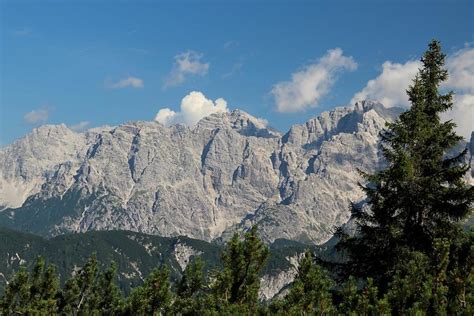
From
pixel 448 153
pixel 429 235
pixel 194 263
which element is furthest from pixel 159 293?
pixel 448 153

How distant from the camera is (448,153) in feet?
112

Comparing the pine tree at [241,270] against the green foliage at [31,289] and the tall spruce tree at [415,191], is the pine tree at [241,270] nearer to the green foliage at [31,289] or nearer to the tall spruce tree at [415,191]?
the tall spruce tree at [415,191]

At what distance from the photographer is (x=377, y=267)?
31.4m

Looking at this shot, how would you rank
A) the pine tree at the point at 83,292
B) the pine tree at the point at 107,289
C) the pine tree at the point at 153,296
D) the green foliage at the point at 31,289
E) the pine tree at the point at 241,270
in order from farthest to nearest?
1. the pine tree at the point at 107,289
2. the pine tree at the point at 83,292
3. the green foliage at the point at 31,289
4. the pine tree at the point at 153,296
5. the pine tree at the point at 241,270

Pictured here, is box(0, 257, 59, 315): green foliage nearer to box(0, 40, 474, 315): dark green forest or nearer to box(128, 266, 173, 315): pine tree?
box(0, 40, 474, 315): dark green forest

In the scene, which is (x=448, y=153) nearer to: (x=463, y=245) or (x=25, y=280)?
(x=463, y=245)

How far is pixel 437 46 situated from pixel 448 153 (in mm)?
7116

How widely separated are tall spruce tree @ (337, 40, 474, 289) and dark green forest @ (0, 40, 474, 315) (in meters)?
0.06

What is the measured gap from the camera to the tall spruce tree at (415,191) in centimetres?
3033

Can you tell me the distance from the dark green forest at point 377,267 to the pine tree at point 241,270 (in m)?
0.05

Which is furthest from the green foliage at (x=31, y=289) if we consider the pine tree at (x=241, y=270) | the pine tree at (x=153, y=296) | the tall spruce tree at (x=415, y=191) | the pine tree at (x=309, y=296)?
the tall spruce tree at (x=415, y=191)

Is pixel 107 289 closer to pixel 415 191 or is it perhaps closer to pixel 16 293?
pixel 16 293

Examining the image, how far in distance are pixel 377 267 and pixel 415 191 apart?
5.03m

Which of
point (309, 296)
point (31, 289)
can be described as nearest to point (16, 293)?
point (31, 289)
